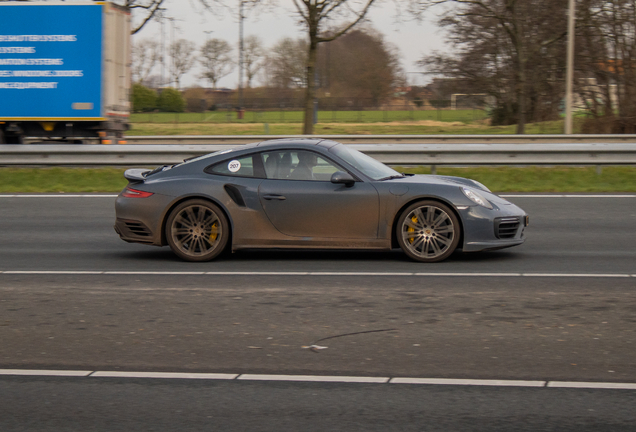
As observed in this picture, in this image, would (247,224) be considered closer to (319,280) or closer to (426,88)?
(319,280)

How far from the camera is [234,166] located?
797 centimetres

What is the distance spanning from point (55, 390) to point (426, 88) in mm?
39091

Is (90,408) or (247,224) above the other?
(247,224)

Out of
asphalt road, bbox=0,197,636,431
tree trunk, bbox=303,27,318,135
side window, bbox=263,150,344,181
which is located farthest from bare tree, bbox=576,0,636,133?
side window, bbox=263,150,344,181

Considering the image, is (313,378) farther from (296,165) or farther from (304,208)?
(296,165)

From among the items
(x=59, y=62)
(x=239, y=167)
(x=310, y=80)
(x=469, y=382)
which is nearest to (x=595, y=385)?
(x=469, y=382)

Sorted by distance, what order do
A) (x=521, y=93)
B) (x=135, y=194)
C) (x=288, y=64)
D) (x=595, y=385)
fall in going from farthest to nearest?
(x=288, y=64) < (x=521, y=93) < (x=135, y=194) < (x=595, y=385)

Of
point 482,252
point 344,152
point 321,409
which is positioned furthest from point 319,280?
point 321,409

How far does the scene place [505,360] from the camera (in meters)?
4.71

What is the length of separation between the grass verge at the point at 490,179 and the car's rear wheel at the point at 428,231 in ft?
20.2

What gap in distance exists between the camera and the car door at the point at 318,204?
25.0 feet

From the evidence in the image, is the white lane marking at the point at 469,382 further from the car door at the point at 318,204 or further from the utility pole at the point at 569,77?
the utility pole at the point at 569,77

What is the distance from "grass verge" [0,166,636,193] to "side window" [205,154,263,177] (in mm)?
6462

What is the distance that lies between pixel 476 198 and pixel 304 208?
1711 millimetres
